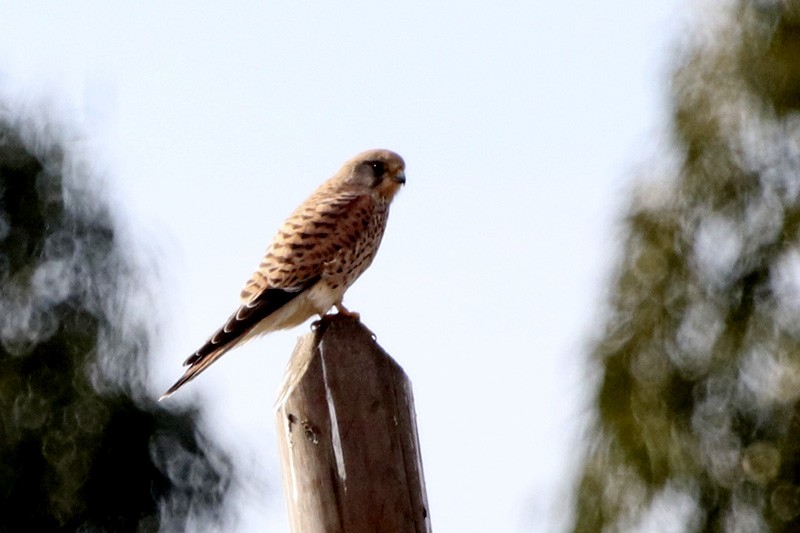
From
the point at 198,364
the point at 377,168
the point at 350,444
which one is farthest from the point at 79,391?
the point at 350,444

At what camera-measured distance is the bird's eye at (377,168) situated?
632 cm

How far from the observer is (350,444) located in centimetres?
327

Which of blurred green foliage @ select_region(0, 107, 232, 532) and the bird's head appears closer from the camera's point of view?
the bird's head

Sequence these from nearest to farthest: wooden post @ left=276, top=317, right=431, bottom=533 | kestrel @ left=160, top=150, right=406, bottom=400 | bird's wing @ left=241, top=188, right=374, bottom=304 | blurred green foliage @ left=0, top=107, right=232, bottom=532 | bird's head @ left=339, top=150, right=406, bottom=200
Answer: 1. wooden post @ left=276, top=317, right=431, bottom=533
2. kestrel @ left=160, top=150, right=406, bottom=400
3. bird's wing @ left=241, top=188, right=374, bottom=304
4. bird's head @ left=339, top=150, right=406, bottom=200
5. blurred green foliage @ left=0, top=107, right=232, bottom=532

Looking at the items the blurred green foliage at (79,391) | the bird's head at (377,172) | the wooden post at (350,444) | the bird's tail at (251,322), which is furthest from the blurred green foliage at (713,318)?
the blurred green foliage at (79,391)

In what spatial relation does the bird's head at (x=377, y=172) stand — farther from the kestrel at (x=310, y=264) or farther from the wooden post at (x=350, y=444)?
the wooden post at (x=350, y=444)

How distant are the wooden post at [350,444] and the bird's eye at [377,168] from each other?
297 centimetres

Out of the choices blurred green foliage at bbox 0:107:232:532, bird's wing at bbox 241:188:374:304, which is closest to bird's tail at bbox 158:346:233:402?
bird's wing at bbox 241:188:374:304

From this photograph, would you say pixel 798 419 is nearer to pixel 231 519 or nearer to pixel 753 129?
pixel 753 129

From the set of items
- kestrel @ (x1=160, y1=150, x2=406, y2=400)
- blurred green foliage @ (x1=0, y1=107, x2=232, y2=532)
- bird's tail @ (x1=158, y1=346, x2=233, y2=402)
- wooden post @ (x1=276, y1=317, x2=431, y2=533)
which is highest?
blurred green foliage @ (x1=0, y1=107, x2=232, y2=532)

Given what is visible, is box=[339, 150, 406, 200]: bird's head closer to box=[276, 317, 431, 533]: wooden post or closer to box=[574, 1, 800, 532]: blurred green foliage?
box=[574, 1, 800, 532]: blurred green foliage

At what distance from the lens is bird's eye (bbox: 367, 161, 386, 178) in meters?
6.32

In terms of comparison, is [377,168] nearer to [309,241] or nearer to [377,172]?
[377,172]

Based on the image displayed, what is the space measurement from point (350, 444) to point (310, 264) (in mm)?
2144
